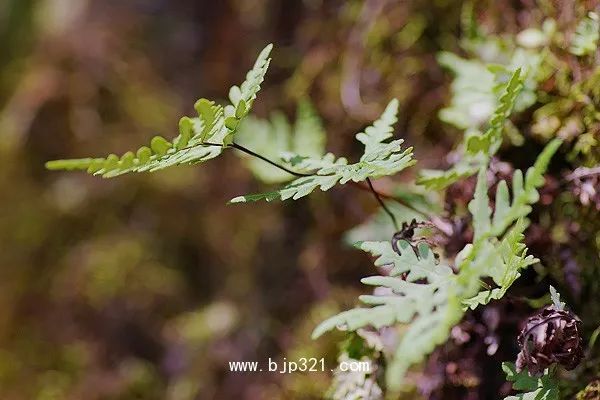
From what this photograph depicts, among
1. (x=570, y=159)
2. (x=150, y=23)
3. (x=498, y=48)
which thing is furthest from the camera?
(x=150, y=23)

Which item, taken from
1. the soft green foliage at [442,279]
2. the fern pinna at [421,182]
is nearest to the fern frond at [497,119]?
the fern pinna at [421,182]

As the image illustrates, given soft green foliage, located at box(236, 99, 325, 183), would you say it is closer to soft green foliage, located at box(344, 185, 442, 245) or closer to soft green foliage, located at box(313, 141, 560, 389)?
soft green foliage, located at box(344, 185, 442, 245)

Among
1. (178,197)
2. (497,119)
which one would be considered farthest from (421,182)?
(178,197)

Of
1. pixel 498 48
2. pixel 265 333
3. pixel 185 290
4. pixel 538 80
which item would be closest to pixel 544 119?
pixel 538 80

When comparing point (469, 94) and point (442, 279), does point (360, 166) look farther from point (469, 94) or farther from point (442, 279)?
point (469, 94)

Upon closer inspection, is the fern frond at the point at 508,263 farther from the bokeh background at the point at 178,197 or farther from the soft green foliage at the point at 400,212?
the bokeh background at the point at 178,197

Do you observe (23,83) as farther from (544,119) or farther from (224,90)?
(544,119)

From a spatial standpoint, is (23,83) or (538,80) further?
(23,83)
